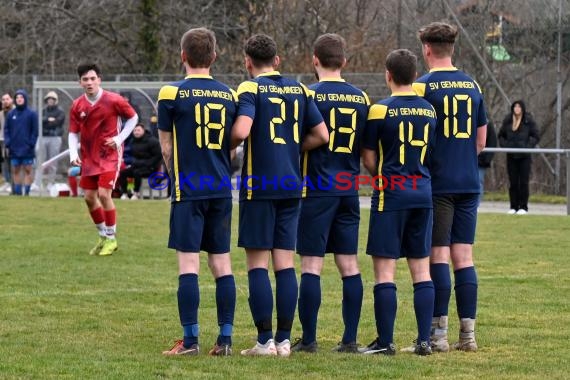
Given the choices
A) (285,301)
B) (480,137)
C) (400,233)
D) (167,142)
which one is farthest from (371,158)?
(167,142)

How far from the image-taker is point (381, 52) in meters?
32.0

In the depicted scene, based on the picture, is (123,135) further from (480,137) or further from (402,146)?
(402,146)

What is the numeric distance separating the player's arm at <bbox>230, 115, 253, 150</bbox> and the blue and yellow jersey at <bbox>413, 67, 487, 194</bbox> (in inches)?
49.4

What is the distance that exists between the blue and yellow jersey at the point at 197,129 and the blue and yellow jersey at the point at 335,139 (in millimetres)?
611

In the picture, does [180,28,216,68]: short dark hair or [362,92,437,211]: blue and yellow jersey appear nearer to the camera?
[180,28,216,68]: short dark hair

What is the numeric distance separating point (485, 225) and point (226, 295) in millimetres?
11116

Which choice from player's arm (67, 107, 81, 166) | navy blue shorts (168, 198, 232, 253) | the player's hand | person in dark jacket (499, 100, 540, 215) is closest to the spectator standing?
person in dark jacket (499, 100, 540, 215)

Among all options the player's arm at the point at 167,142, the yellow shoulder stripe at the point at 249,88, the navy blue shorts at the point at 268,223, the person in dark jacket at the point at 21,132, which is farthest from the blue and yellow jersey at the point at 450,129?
the person in dark jacket at the point at 21,132

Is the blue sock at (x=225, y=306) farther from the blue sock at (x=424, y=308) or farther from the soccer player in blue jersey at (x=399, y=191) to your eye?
the blue sock at (x=424, y=308)

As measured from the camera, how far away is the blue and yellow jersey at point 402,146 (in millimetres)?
7996

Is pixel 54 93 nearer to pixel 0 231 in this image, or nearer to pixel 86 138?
pixel 0 231

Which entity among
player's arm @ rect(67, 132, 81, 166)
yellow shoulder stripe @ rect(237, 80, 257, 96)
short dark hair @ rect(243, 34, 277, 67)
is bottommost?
player's arm @ rect(67, 132, 81, 166)

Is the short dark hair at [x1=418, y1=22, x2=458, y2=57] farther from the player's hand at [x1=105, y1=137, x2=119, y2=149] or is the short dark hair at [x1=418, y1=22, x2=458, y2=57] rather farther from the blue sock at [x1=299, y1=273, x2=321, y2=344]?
the player's hand at [x1=105, y1=137, x2=119, y2=149]

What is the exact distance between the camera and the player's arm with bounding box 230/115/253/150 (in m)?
7.78
